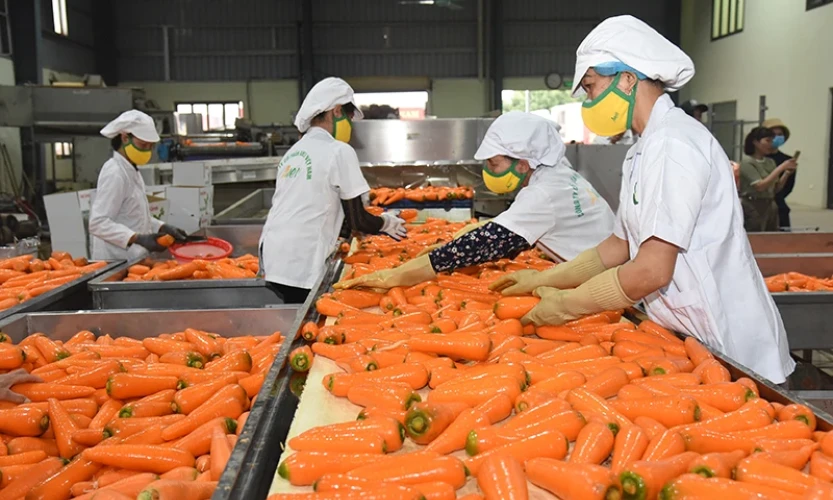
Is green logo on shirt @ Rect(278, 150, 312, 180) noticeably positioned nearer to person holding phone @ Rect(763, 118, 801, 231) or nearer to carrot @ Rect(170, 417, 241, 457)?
carrot @ Rect(170, 417, 241, 457)

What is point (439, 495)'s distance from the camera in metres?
1.38

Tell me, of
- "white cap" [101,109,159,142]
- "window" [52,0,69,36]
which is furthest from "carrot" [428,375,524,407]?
"window" [52,0,69,36]

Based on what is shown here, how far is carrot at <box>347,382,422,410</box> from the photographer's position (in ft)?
5.92

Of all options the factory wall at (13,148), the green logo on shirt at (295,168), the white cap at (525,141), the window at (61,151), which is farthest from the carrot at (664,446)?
the window at (61,151)

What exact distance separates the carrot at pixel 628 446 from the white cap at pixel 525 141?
1951 mm

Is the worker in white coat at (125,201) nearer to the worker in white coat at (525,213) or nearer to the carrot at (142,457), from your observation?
the worker in white coat at (525,213)

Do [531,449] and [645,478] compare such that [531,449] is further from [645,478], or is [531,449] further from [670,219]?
[670,219]

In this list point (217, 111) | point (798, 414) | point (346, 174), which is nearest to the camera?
point (798, 414)

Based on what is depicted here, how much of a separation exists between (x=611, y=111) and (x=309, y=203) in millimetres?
2119

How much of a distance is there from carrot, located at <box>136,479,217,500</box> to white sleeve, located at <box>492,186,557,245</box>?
72.5 inches

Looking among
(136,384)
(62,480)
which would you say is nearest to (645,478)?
(62,480)

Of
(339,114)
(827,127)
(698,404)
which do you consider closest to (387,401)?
(698,404)

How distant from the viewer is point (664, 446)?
1.52 m

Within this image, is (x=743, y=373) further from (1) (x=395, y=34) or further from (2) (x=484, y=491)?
(1) (x=395, y=34)
